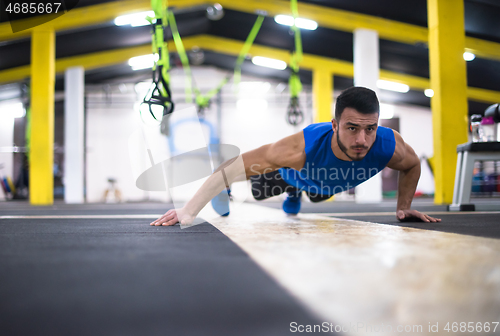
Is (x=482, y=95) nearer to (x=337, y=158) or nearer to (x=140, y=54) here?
(x=140, y=54)

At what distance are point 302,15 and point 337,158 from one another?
5.81m

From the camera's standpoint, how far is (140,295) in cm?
70

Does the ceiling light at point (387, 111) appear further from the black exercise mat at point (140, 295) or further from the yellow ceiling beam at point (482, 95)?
the black exercise mat at point (140, 295)

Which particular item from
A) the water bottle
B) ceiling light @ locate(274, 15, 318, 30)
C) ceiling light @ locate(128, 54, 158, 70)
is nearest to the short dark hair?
the water bottle

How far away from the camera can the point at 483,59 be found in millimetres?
8320

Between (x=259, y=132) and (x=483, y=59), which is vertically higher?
(x=483, y=59)

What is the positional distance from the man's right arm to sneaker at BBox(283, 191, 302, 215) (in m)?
0.98

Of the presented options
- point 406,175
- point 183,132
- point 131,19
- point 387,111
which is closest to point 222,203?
point 406,175

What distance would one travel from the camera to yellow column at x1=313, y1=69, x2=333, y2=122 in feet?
29.0

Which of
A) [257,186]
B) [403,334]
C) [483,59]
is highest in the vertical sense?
[483,59]

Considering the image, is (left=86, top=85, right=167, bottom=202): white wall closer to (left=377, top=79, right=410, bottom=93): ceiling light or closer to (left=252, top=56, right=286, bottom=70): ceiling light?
(left=252, top=56, right=286, bottom=70): ceiling light

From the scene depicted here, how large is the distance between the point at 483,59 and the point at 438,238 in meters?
8.80

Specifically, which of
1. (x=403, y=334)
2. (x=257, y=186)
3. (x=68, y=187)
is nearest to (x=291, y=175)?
(x=257, y=186)

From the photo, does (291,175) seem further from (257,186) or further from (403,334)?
(403,334)
